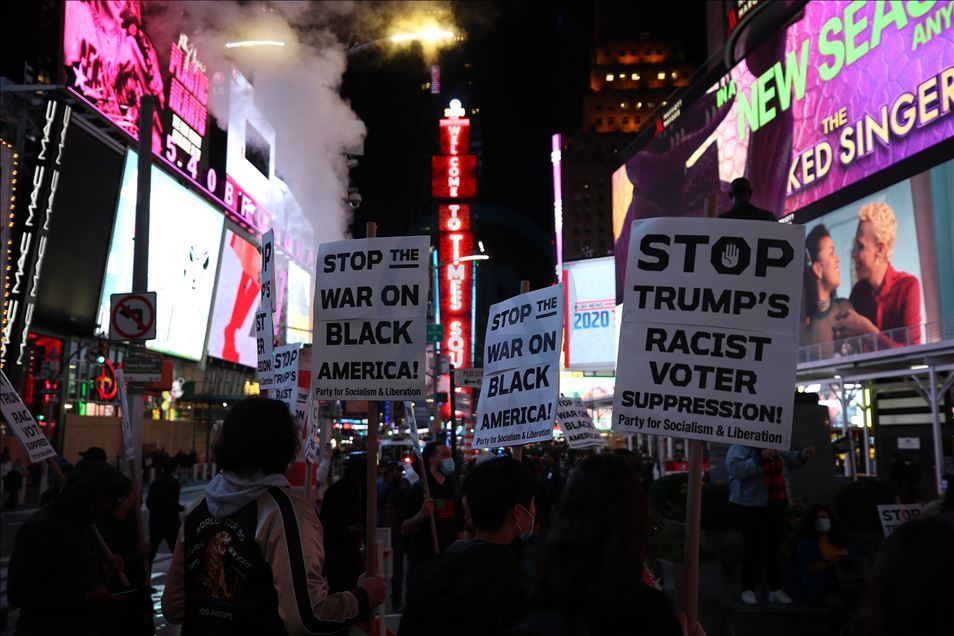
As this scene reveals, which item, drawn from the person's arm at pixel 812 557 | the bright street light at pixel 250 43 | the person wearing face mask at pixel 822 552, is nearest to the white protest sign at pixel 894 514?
the person wearing face mask at pixel 822 552

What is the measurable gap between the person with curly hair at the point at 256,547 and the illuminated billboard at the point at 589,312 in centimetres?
6081

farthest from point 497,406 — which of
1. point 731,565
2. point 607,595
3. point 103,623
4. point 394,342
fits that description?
point 607,595

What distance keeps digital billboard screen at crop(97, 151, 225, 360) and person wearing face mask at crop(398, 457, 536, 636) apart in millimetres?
34192

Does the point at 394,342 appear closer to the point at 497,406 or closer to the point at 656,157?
the point at 497,406

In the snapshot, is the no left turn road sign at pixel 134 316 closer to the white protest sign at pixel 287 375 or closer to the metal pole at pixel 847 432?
the white protest sign at pixel 287 375

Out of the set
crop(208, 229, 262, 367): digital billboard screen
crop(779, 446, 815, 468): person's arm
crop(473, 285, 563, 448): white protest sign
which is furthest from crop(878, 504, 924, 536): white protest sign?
crop(208, 229, 262, 367): digital billboard screen

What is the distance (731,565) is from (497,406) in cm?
394

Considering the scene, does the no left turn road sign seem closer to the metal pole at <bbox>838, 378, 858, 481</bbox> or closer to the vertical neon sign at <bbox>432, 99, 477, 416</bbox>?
the metal pole at <bbox>838, 378, 858, 481</bbox>

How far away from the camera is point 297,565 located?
3.37 m

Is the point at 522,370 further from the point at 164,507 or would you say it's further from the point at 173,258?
the point at 173,258

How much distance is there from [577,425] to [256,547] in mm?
9026

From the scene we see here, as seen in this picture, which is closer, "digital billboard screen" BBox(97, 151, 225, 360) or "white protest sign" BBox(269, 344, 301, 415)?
"white protest sign" BBox(269, 344, 301, 415)

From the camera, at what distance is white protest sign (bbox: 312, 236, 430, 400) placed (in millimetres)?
6305

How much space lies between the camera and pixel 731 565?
9.75m
